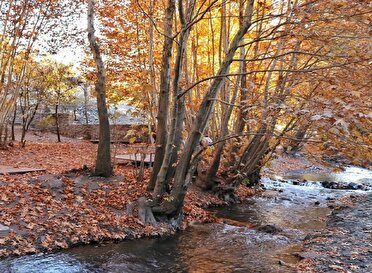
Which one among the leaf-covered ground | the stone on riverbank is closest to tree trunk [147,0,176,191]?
the leaf-covered ground

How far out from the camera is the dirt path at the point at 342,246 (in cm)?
648

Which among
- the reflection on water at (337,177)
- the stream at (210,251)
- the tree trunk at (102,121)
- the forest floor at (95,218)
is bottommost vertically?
the stream at (210,251)

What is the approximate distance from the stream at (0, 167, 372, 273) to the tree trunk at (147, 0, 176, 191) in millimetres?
1792

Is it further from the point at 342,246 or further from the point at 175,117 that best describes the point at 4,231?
the point at 342,246

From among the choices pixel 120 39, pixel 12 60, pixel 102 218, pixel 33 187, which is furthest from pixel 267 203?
pixel 12 60

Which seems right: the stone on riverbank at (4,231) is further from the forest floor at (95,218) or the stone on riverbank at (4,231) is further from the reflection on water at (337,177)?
the reflection on water at (337,177)

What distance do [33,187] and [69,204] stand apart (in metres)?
1.05

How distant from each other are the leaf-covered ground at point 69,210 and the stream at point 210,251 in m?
0.31

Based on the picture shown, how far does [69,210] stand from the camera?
8.27 m

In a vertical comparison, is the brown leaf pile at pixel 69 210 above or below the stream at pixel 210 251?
above

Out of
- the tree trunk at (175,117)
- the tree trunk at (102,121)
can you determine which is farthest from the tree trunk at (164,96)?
the tree trunk at (102,121)

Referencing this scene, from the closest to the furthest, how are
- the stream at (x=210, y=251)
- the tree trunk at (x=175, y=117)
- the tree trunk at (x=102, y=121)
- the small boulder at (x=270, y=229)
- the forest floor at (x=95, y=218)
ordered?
the stream at (x=210, y=251)
the forest floor at (x=95, y=218)
the tree trunk at (x=175, y=117)
the small boulder at (x=270, y=229)
the tree trunk at (x=102, y=121)

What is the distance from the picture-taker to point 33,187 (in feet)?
29.4

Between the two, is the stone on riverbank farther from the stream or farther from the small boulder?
the small boulder
